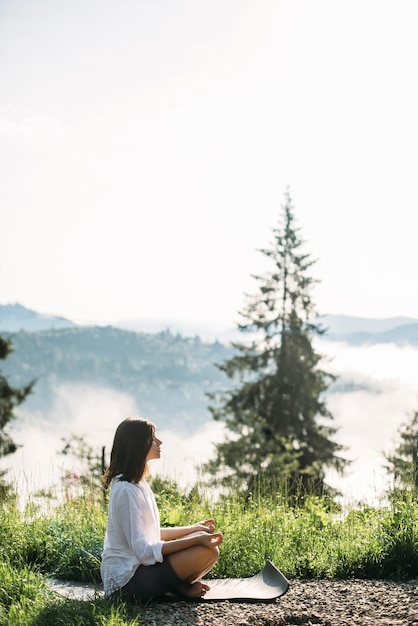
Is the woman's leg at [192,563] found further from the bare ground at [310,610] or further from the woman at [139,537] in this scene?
the bare ground at [310,610]

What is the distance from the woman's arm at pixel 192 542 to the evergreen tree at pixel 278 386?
1788 cm

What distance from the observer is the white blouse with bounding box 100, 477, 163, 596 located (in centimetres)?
457

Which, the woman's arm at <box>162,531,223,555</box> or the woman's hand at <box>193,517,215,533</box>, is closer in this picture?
the woman's arm at <box>162,531,223,555</box>

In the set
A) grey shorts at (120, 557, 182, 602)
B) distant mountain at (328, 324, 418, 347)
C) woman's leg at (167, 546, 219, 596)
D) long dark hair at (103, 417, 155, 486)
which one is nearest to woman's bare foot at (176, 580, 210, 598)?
woman's leg at (167, 546, 219, 596)

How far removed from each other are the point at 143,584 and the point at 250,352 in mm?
22405

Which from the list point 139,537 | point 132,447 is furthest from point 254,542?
point 132,447

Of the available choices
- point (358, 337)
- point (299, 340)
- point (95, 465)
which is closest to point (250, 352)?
point (299, 340)

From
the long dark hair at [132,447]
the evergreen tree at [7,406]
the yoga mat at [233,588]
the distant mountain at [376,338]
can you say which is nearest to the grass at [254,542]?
the yoga mat at [233,588]

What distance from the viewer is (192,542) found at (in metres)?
4.65

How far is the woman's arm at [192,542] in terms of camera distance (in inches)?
181

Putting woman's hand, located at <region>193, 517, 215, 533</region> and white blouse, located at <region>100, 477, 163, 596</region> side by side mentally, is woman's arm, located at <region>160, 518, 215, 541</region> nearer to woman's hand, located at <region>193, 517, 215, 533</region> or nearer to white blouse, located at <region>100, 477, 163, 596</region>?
woman's hand, located at <region>193, 517, 215, 533</region>

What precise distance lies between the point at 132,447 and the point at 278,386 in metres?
21.1

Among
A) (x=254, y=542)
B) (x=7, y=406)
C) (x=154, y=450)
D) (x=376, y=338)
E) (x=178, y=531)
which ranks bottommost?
(x=7, y=406)

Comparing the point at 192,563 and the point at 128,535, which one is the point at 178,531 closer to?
the point at 192,563
